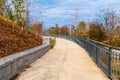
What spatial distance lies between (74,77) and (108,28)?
56.5 meters

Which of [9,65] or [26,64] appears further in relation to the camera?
[26,64]

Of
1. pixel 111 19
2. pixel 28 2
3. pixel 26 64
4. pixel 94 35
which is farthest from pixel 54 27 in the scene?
pixel 26 64

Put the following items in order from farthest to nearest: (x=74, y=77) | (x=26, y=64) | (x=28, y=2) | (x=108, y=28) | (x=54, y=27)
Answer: (x=54, y=27) → (x=108, y=28) → (x=28, y=2) → (x=26, y=64) → (x=74, y=77)

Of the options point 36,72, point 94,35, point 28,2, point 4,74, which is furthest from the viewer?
point 94,35

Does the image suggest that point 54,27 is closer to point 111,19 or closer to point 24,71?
point 111,19

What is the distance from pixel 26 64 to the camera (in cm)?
1377

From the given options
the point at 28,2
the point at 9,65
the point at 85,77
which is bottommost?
the point at 85,77

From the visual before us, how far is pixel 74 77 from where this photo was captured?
1128cm

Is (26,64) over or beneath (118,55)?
beneath

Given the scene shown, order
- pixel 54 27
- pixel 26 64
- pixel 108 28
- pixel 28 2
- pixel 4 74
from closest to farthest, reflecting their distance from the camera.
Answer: pixel 4 74, pixel 26 64, pixel 28 2, pixel 108 28, pixel 54 27

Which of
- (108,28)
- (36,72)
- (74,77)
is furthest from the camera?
(108,28)

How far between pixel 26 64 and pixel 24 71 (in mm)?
1322

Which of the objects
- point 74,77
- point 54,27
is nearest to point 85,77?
point 74,77

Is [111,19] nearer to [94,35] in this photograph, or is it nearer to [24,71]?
[94,35]
